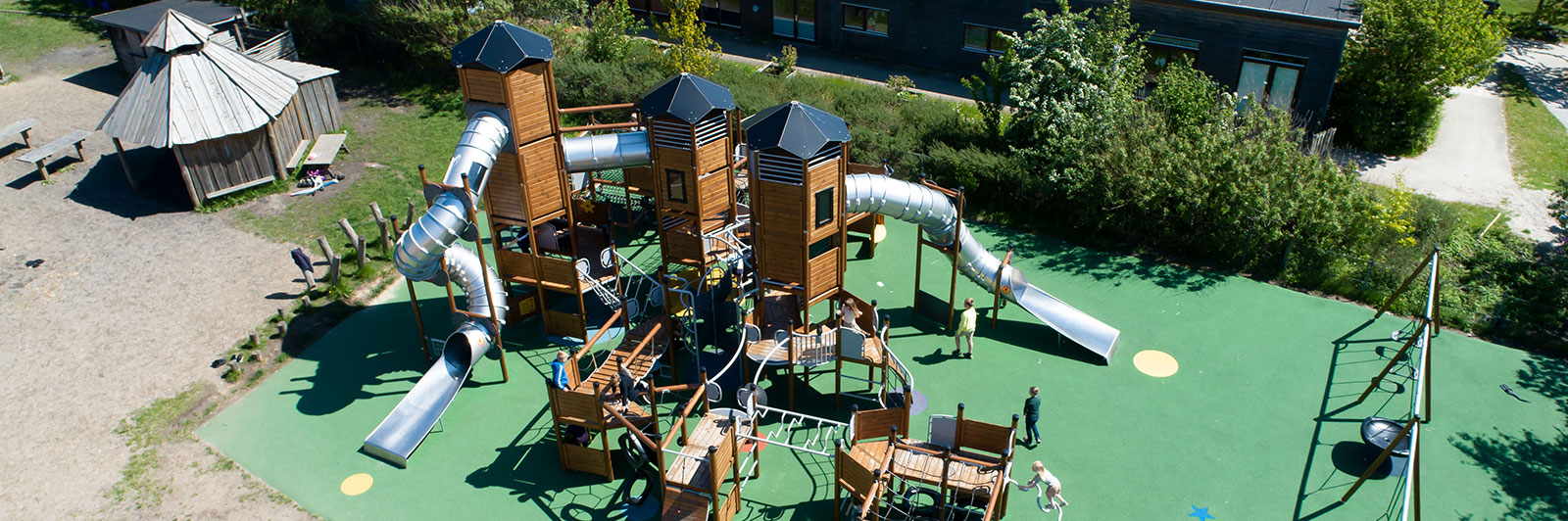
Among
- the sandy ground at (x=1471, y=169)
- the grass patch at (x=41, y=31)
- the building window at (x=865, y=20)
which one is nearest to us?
the sandy ground at (x=1471, y=169)

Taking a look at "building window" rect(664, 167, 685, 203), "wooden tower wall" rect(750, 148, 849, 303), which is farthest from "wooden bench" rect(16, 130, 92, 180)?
"wooden tower wall" rect(750, 148, 849, 303)

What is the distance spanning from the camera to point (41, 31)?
40.1 meters

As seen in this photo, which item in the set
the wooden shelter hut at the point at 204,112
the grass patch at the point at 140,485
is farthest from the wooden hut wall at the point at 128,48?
the grass patch at the point at 140,485

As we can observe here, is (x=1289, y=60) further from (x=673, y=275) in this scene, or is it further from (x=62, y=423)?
(x=62, y=423)

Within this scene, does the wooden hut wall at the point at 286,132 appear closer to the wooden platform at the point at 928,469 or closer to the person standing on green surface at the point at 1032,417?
the wooden platform at the point at 928,469

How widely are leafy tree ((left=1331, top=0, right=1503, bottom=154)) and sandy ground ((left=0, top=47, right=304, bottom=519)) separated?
30.7 m

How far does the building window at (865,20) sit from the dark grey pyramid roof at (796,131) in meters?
21.4

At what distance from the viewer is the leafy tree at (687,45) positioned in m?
30.9

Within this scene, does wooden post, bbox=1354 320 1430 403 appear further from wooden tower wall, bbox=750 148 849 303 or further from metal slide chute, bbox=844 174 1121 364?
wooden tower wall, bbox=750 148 849 303

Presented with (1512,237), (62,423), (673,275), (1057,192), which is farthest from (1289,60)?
(62,423)

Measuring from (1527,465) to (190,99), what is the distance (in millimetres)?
31606

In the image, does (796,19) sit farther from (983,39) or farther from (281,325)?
(281,325)

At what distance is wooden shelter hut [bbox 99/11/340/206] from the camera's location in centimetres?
2661

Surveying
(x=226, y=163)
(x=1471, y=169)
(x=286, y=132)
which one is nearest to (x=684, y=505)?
(x=226, y=163)
